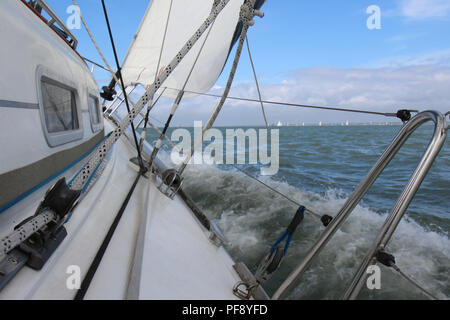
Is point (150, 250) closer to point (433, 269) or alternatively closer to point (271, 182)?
point (433, 269)

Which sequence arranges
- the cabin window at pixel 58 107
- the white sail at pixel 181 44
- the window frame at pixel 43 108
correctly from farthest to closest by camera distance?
1. the white sail at pixel 181 44
2. the cabin window at pixel 58 107
3. the window frame at pixel 43 108

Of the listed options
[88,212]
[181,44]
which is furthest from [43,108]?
[181,44]

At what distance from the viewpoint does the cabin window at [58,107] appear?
1558 mm

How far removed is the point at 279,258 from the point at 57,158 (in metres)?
1.49

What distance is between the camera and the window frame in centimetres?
142

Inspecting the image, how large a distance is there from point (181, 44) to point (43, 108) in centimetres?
261

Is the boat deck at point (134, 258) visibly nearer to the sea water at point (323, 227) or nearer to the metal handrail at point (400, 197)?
the metal handrail at point (400, 197)

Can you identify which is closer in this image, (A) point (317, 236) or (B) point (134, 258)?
(B) point (134, 258)

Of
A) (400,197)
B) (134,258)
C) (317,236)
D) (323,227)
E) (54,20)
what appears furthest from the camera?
(323,227)

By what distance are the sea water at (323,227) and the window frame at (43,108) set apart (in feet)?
6.28

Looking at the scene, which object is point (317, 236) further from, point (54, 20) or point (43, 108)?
point (54, 20)

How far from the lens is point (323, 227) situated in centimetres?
362

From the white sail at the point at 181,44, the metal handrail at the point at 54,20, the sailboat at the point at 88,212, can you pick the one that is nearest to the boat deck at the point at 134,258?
the sailboat at the point at 88,212

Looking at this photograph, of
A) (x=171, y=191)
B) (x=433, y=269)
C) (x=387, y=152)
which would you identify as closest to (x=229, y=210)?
(x=171, y=191)
